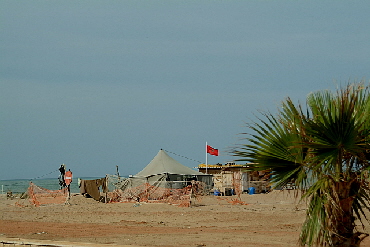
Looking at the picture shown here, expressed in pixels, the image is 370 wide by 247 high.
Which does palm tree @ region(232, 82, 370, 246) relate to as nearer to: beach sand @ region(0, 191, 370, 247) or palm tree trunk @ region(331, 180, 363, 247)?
palm tree trunk @ region(331, 180, 363, 247)

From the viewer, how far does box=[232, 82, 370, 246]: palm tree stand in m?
7.53

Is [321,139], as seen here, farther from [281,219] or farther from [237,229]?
[281,219]

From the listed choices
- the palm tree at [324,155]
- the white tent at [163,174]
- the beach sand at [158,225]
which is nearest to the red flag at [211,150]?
the white tent at [163,174]

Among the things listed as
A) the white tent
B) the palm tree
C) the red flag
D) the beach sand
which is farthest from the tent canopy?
the palm tree

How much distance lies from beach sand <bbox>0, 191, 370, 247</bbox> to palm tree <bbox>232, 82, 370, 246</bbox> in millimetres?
1995

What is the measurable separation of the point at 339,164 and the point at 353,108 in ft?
2.61

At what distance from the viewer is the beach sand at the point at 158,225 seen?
13.9 metres

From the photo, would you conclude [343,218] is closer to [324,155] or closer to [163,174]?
[324,155]

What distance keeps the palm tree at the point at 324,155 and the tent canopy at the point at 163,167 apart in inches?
995

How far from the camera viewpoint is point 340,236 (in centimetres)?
761

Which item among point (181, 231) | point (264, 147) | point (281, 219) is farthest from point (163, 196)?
point (264, 147)

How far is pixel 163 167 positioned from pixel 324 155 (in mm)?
26581

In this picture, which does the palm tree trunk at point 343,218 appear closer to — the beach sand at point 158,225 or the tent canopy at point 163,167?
the beach sand at point 158,225

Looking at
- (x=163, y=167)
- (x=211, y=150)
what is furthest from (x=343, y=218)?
(x=211, y=150)
